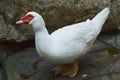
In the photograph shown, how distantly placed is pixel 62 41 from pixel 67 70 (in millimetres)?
445

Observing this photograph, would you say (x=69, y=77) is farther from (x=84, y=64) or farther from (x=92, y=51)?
(x=92, y=51)

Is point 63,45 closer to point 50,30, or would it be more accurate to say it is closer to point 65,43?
point 65,43

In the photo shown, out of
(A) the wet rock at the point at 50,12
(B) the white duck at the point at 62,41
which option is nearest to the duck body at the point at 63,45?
(B) the white duck at the point at 62,41

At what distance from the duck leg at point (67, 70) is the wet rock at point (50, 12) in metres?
0.73

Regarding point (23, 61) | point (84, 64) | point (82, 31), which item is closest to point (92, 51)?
point (84, 64)

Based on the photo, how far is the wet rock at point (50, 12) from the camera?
434 cm

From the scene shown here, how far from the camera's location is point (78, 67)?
4031 mm

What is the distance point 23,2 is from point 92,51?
1.08 m

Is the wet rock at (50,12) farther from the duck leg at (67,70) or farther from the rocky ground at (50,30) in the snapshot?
the duck leg at (67,70)

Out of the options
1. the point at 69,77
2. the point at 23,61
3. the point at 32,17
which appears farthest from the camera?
the point at 23,61

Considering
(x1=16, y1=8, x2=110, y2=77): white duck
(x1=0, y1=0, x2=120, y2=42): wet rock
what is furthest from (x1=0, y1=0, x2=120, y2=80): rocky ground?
(x1=16, y1=8, x2=110, y2=77): white duck

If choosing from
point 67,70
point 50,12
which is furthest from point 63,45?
point 50,12

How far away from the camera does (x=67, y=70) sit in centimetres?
395

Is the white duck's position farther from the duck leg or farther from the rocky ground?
the rocky ground
